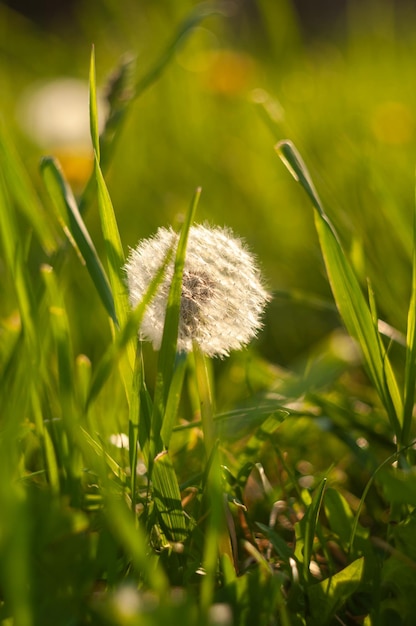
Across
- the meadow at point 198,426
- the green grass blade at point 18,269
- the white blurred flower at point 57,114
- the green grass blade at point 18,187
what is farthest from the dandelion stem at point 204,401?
the white blurred flower at point 57,114

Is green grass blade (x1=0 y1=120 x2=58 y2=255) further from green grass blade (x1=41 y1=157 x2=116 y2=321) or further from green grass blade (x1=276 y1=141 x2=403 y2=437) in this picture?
green grass blade (x1=276 y1=141 x2=403 y2=437)

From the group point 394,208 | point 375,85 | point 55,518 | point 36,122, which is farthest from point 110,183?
point 55,518

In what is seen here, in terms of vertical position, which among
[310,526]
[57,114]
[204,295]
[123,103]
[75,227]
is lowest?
[310,526]

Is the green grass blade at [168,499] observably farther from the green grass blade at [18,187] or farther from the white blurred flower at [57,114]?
the white blurred flower at [57,114]

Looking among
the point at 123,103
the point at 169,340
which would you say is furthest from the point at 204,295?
the point at 123,103

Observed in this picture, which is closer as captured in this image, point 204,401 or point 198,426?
point 204,401

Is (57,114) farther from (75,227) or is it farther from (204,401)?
(204,401)
